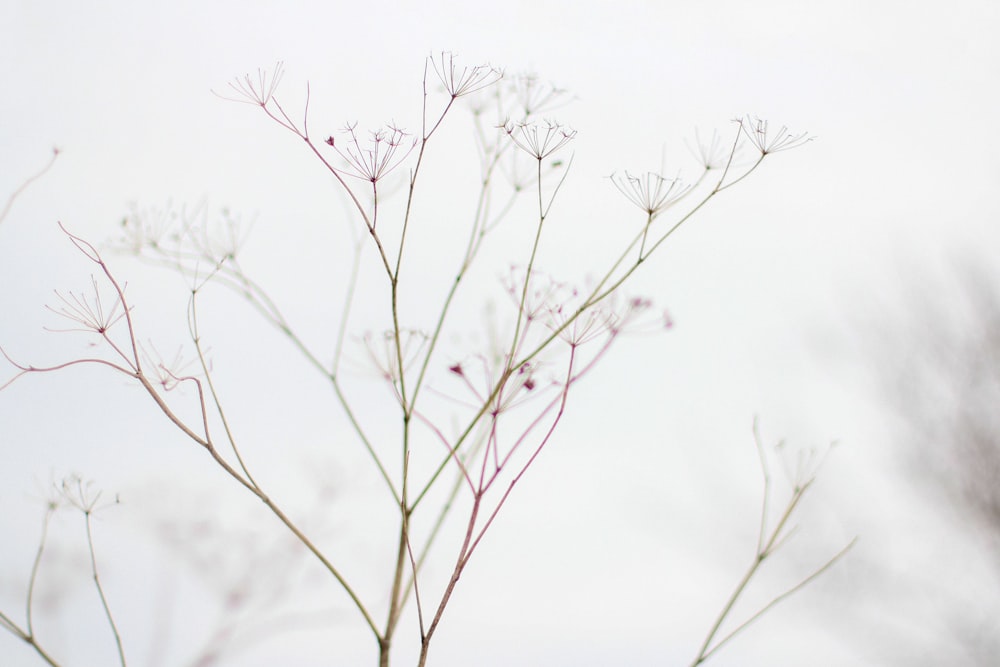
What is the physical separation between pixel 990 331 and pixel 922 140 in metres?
1.42

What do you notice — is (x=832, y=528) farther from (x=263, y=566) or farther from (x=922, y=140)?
(x=263, y=566)

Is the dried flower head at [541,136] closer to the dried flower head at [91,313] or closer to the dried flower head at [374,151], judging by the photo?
the dried flower head at [374,151]

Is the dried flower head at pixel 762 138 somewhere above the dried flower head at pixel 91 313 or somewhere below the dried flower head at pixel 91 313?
above

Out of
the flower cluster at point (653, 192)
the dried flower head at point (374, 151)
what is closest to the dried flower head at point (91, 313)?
the dried flower head at point (374, 151)

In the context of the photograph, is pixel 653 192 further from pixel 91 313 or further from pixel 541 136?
pixel 91 313

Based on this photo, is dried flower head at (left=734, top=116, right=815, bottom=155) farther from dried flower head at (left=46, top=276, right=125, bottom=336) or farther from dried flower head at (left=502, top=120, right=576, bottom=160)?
dried flower head at (left=46, top=276, right=125, bottom=336)

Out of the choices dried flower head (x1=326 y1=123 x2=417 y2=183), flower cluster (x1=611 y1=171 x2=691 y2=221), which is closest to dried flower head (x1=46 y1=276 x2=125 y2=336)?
dried flower head (x1=326 y1=123 x2=417 y2=183)

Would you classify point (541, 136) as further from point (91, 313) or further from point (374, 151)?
point (91, 313)

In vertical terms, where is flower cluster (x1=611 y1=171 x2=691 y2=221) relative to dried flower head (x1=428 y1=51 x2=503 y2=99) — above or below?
below

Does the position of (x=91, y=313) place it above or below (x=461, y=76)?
below

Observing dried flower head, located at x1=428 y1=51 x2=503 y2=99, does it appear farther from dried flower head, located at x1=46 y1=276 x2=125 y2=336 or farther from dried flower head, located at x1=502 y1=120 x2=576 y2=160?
dried flower head, located at x1=46 y1=276 x2=125 y2=336

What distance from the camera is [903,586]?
6.64ft

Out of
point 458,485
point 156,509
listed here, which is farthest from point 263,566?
point 458,485

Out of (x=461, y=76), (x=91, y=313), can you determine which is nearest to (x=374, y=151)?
(x=461, y=76)
